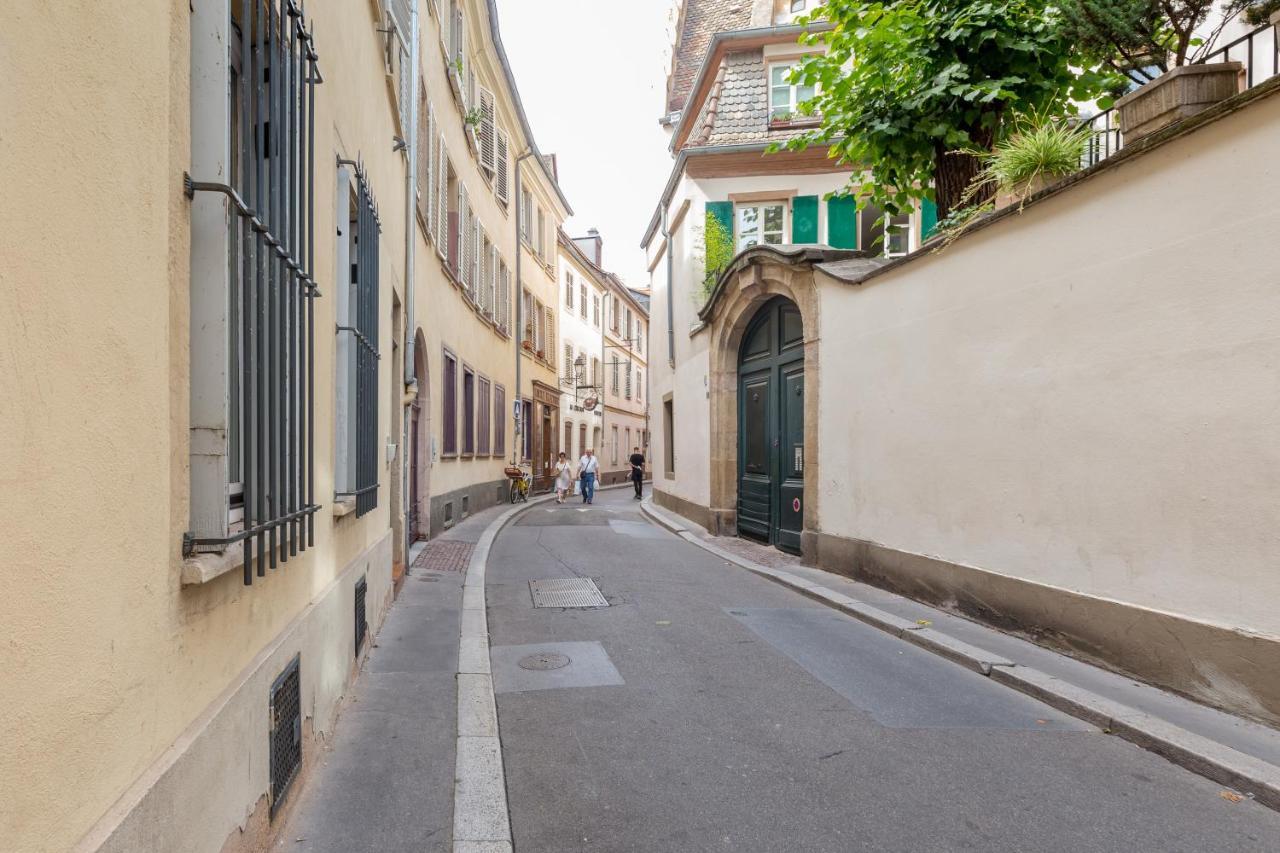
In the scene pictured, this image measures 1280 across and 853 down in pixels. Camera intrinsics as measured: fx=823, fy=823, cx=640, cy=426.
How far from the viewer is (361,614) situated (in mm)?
5570

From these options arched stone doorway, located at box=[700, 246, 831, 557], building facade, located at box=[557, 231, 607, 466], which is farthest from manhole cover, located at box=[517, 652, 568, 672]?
building facade, located at box=[557, 231, 607, 466]

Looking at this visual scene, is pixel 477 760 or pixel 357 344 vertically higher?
pixel 357 344

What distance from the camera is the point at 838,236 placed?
15.7 m

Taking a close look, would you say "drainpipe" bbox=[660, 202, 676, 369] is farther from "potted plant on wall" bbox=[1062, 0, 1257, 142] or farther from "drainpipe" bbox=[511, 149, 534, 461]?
"potted plant on wall" bbox=[1062, 0, 1257, 142]

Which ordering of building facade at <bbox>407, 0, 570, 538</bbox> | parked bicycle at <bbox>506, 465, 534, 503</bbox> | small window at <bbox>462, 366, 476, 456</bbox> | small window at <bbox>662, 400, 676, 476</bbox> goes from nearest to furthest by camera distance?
building facade at <bbox>407, 0, 570, 538</bbox> → small window at <bbox>462, 366, 476, 456</bbox> → small window at <bbox>662, 400, 676, 476</bbox> → parked bicycle at <bbox>506, 465, 534, 503</bbox>

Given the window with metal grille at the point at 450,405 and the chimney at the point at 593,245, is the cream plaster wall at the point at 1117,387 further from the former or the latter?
Result: the chimney at the point at 593,245

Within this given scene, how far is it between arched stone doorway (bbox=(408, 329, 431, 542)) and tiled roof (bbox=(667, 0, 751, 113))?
14.1 m

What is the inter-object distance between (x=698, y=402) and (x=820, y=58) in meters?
7.42

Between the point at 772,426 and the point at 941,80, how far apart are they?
5.41m

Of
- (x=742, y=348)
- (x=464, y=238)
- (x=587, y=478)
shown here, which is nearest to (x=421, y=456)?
(x=464, y=238)

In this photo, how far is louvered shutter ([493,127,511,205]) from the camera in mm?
19375

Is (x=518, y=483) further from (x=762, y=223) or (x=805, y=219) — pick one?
(x=805, y=219)

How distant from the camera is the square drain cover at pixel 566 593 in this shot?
25.9 ft

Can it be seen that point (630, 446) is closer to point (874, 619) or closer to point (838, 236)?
point (838, 236)
